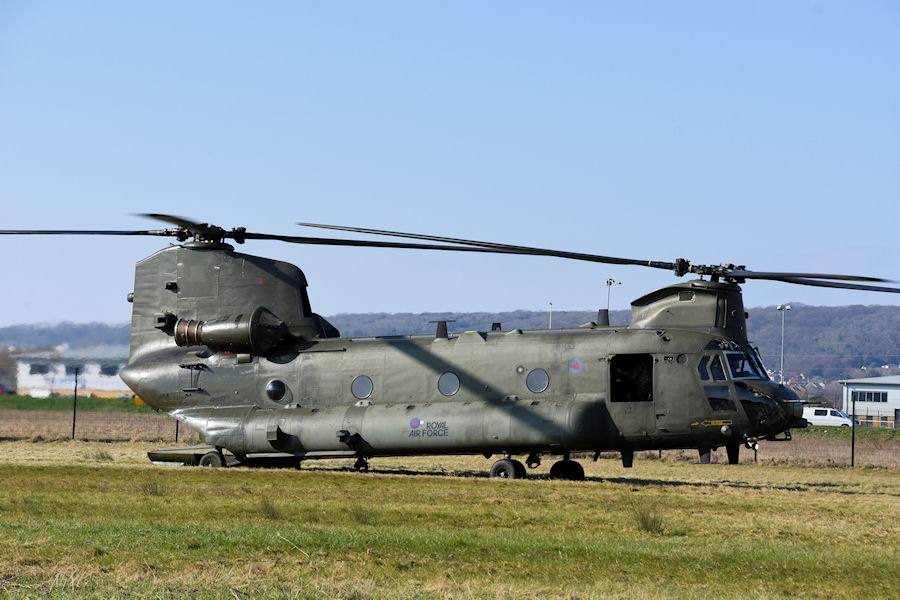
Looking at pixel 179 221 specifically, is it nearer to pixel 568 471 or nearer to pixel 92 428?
pixel 568 471

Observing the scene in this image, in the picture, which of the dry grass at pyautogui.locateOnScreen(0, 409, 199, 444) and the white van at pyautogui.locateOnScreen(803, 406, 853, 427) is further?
the white van at pyautogui.locateOnScreen(803, 406, 853, 427)

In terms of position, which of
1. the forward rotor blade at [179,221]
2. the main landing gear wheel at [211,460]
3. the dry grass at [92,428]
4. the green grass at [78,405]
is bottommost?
the green grass at [78,405]

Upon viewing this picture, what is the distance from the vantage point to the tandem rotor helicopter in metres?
25.3

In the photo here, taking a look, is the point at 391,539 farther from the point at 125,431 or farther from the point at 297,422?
the point at 125,431

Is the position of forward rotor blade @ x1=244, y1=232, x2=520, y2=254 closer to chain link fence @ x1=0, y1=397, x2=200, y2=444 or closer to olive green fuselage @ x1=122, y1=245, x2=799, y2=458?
olive green fuselage @ x1=122, y1=245, x2=799, y2=458

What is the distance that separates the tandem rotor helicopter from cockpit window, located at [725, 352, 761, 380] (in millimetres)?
46

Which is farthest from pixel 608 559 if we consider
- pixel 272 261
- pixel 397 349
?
pixel 272 261

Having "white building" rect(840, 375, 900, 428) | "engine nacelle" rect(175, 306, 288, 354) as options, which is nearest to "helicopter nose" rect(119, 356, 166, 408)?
"engine nacelle" rect(175, 306, 288, 354)

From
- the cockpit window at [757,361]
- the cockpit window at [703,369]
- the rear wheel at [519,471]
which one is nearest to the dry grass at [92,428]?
the rear wheel at [519,471]

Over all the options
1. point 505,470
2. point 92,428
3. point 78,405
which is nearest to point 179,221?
point 505,470

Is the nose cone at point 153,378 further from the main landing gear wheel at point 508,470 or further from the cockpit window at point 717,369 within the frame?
the cockpit window at point 717,369

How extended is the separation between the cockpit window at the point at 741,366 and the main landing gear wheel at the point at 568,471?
496 cm

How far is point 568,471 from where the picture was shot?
2759 cm

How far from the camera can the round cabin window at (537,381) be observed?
26.6 metres
